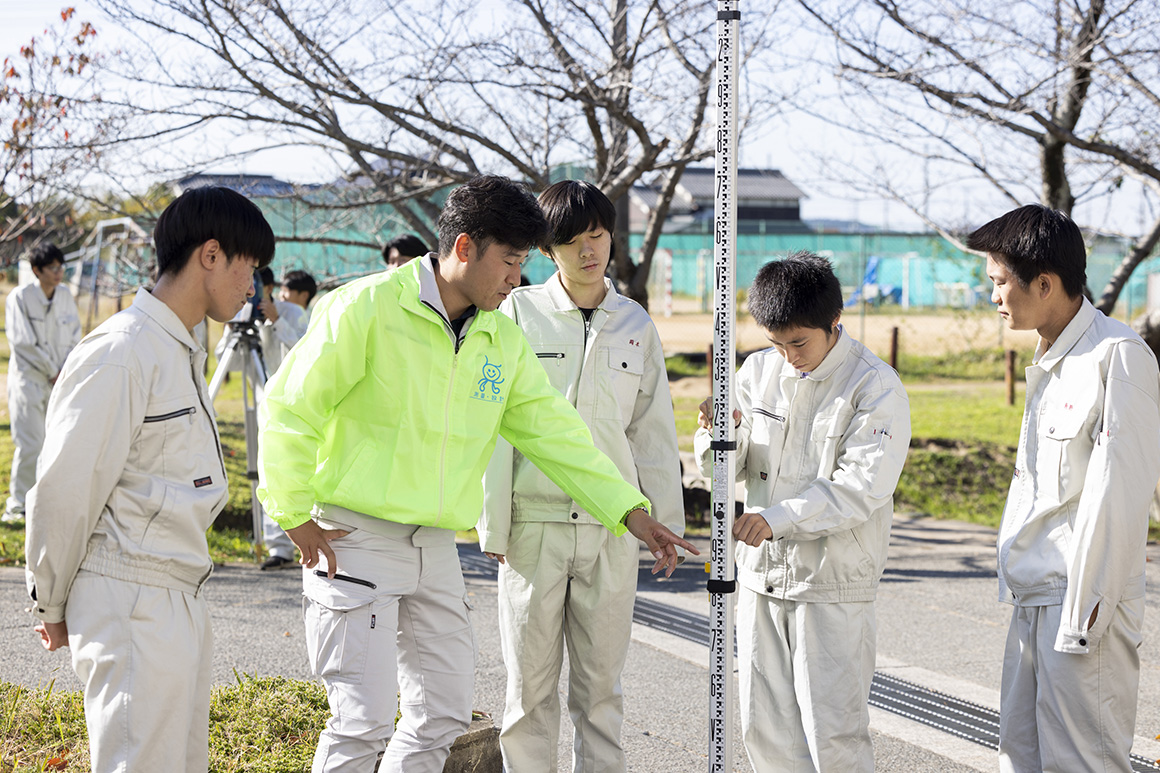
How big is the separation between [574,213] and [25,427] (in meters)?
6.88

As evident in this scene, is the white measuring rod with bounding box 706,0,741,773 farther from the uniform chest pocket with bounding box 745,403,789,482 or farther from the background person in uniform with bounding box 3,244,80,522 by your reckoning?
the background person in uniform with bounding box 3,244,80,522

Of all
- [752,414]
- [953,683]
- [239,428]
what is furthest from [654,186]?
[239,428]

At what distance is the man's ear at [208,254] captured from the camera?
2.55 meters

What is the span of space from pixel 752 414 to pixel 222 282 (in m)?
1.68

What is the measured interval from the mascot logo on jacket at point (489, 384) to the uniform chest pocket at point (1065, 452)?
1513 millimetres

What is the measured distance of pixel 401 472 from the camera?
9.14 feet

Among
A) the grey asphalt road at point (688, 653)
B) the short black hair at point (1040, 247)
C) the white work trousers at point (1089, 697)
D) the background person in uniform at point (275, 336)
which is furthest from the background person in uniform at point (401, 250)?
the white work trousers at point (1089, 697)

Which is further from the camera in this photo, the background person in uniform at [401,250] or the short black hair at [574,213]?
the background person in uniform at [401,250]

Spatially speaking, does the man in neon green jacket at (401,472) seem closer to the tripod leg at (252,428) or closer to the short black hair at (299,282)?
the tripod leg at (252,428)

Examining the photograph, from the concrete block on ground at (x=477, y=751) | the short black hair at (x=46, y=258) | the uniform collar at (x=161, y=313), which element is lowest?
the concrete block on ground at (x=477, y=751)

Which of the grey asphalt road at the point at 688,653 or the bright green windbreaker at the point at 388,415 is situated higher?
the bright green windbreaker at the point at 388,415

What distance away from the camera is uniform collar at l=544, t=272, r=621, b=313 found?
3.51m

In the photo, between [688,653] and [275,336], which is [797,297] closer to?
[688,653]

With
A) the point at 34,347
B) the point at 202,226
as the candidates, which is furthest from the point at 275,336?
the point at 202,226
